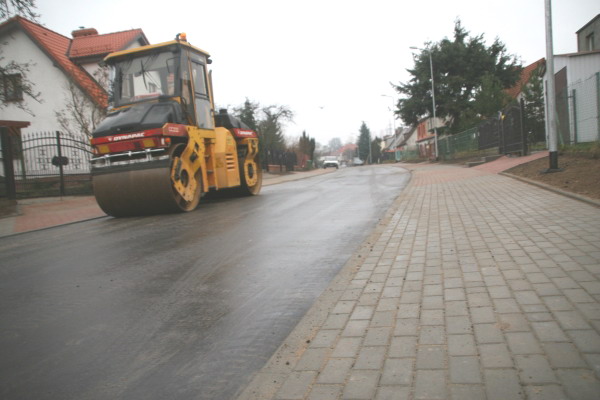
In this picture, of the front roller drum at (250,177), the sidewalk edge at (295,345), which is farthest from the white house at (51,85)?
the sidewalk edge at (295,345)

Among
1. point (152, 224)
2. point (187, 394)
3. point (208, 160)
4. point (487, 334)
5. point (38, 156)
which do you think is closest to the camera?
point (187, 394)

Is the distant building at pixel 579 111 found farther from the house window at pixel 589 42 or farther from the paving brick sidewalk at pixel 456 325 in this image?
the house window at pixel 589 42

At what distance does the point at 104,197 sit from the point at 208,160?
2.93 meters

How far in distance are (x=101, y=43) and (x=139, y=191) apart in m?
23.1

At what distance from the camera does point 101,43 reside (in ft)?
91.6

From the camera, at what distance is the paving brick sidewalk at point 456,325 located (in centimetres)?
223

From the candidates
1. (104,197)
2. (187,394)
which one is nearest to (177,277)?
(187,394)

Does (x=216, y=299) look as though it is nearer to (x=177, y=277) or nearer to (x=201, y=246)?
(x=177, y=277)

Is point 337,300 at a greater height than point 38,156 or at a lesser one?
lesser

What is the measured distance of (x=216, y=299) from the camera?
3.81m

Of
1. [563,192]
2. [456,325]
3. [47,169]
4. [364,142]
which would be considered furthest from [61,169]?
[364,142]

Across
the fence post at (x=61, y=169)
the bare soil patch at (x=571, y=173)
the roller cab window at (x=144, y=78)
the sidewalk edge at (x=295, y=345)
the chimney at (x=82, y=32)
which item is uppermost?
the chimney at (x=82, y=32)

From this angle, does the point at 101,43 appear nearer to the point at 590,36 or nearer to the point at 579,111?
the point at 579,111

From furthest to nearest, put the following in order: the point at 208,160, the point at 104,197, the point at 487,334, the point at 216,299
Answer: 1. the point at 208,160
2. the point at 104,197
3. the point at 216,299
4. the point at 487,334
